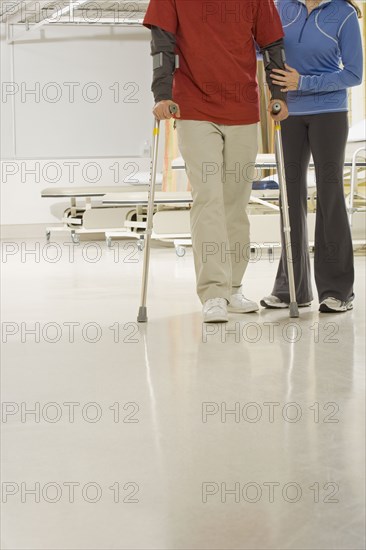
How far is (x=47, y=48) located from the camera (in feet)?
35.1

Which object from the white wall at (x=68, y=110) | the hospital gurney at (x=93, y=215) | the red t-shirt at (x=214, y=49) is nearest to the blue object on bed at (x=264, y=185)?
the hospital gurney at (x=93, y=215)

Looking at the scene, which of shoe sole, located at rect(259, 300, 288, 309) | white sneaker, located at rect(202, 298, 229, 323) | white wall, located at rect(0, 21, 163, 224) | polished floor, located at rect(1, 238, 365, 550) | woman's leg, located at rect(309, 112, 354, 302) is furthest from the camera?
white wall, located at rect(0, 21, 163, 224)

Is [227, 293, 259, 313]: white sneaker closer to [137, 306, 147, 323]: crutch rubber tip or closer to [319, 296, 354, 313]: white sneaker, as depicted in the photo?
[319, 296, 354, 313]: white sneaker

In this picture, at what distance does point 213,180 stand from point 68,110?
7.59m

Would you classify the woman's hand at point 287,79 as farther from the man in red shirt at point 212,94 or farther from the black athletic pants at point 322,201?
the black athletic pants at point 322,201

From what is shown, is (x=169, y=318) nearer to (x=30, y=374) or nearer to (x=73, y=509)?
(x=30, y=374)

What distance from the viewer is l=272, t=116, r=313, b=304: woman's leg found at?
12.2 ft

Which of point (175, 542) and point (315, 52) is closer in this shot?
point (175, 542)

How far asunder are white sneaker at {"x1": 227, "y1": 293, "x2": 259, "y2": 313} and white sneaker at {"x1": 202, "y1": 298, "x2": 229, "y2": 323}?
222mm

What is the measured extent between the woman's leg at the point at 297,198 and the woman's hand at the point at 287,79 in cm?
15

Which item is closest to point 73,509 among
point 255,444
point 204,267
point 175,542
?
point 175,542

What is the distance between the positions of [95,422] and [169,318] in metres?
1.57

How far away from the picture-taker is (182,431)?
1992 mm

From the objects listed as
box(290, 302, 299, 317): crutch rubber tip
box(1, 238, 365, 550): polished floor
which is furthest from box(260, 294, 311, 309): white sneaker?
box(290, 302, 299, 317): crutch rubber tip
